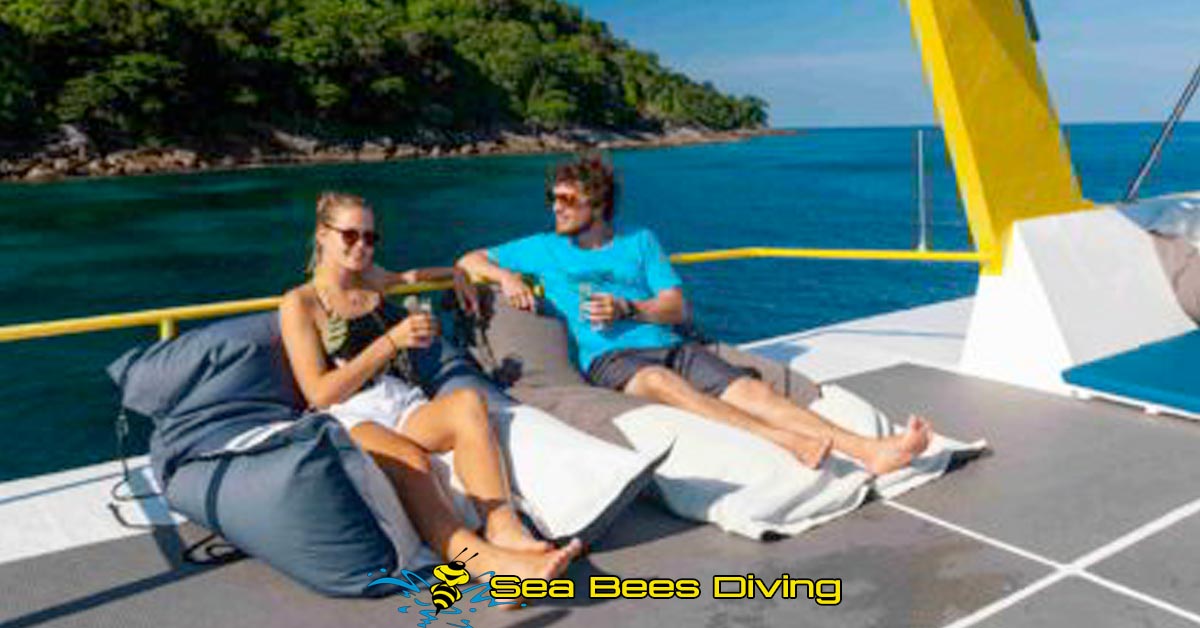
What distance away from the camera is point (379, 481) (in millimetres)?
2824

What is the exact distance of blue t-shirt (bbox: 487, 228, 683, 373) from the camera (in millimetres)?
4047

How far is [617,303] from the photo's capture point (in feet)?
12.8

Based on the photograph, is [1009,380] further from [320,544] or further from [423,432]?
[320,544]

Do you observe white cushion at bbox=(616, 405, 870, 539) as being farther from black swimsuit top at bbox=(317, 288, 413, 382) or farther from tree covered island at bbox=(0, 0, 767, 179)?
tree covered island at bbox=(0, 0, 767, 179)

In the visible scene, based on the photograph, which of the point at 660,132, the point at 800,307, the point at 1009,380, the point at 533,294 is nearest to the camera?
the point at 533,294

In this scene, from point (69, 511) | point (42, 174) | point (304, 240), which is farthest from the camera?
point (42, 174)

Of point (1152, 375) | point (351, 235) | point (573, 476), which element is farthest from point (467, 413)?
point (1152, 375)

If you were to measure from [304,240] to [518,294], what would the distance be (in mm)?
34353

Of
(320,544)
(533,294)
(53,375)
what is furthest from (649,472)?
(53,375)

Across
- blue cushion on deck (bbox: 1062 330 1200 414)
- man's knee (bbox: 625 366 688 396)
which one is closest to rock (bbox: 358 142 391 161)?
blue cushion on deck (bbox: 1062 330 1200 414)

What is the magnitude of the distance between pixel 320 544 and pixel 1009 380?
3.70 m

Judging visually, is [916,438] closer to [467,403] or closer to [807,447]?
[807,447]

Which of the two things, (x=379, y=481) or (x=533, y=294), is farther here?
(x=533, y=294)

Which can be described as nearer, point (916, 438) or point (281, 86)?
point (916, 438)
